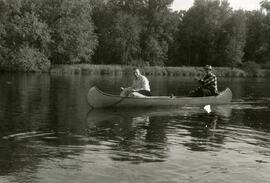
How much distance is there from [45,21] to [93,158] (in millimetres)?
52035

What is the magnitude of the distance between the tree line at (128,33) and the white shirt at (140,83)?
116 feet

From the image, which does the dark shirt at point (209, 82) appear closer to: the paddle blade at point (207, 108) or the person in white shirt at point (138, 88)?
Answer: the paddle blade at point (207, 108)

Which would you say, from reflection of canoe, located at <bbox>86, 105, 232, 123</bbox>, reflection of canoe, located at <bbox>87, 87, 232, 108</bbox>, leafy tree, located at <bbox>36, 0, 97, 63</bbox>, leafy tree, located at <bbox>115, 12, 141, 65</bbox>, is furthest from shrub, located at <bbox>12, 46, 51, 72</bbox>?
reflection of canoe, located at <bbox>86, 105, 232, 123</bbox>

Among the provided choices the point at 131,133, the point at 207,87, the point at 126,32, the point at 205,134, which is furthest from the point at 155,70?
the point at 131,133

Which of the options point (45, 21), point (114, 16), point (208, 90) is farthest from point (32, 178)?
point (114, 16)

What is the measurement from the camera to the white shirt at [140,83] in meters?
20.8

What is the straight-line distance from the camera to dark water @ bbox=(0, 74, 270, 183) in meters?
9.21

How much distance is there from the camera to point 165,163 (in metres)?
10.1

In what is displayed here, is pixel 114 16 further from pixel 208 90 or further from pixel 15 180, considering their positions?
pixel 15 180

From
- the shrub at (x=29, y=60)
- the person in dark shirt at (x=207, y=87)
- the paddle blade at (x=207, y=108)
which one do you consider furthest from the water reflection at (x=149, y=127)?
the shrub at (x=29, y=60)

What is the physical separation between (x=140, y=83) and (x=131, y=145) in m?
9.17

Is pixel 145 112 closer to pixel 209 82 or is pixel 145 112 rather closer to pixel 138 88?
pixel 138 88

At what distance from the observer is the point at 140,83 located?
69.0 feet

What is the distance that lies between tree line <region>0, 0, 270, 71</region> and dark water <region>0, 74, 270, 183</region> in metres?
37.6
